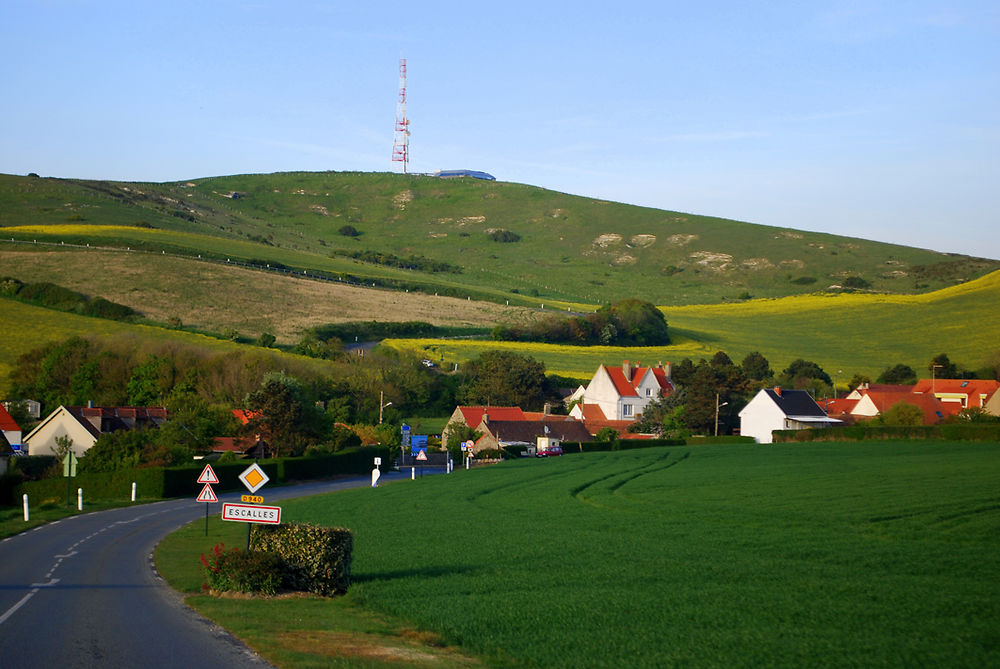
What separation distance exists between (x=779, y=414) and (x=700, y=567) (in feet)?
204

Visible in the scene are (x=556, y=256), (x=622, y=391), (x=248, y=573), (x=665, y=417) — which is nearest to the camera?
(x=248, y=573)

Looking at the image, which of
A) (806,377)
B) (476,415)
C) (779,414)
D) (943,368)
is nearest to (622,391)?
(476,415)

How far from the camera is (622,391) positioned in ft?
306

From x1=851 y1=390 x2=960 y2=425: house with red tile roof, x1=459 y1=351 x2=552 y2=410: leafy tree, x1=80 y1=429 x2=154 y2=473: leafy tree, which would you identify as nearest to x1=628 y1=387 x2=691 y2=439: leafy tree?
x1=459 y1=351 x2=552 y2=410: leafy tree

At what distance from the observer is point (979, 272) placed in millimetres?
156000

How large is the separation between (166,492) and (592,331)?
75882mm

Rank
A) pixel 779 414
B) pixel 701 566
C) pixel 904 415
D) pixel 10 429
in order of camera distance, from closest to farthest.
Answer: pixel 701 566, pixel 10 429, pixel 904 415, pixel 779 414

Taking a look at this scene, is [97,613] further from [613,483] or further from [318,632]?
[613,483]

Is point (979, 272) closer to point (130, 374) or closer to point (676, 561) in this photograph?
point (130, 374)

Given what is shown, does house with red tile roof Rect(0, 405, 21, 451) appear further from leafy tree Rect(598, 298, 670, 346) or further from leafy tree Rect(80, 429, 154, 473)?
leafy tree Rect(598, 298, 670, 346)

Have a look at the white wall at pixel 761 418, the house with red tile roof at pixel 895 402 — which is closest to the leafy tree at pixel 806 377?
the house with red tile roof at pixel 895 402

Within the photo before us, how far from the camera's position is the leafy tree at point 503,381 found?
92.2 m

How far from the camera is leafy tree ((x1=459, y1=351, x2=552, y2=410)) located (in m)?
92.2

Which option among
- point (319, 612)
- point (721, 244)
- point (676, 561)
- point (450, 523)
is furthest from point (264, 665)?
point (721, 244)
